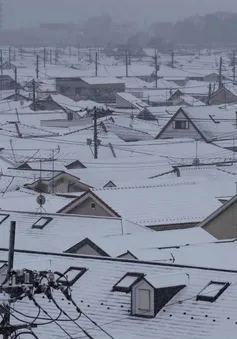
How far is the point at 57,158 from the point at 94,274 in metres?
7.16

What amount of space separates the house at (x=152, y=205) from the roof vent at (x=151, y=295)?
9.84 ft

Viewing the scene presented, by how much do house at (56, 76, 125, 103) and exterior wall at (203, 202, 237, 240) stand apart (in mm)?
17807

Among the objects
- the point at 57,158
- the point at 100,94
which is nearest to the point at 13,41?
the point at 100,94

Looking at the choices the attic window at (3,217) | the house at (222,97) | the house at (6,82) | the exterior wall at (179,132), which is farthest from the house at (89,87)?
the attic window at (3,217)

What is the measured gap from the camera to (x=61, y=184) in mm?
9805

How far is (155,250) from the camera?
19.1ft

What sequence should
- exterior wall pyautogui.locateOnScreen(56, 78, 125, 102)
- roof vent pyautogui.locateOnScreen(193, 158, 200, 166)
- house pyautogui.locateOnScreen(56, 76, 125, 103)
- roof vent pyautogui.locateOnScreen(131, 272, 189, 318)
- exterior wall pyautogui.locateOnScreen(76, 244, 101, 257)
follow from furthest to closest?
house pyautogui.locateOnScreen(56, 76, 125, 103)
exterior wall pyautogui.locateOnScreen(56, 78, 125, 102)
roof vent pyautogui.locateOnScreen(193, 158, 200, 166)
exterior wall pyautogui.locateOnScreen(76, 244, 101, 257)
roof vent pyautogui.locateOnScreen(131, 272, 189, 318)

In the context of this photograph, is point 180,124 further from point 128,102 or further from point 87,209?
point 87,209

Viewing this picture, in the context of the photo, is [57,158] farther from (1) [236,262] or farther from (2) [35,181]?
(1) [236,262]

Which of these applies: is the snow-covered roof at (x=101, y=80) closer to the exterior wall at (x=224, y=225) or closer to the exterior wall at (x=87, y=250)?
the exterior wall at (x=224, y=225)

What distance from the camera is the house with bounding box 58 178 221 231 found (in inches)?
305

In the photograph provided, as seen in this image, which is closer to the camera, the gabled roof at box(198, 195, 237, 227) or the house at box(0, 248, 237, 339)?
the house at box(0, 248, 237, 339)

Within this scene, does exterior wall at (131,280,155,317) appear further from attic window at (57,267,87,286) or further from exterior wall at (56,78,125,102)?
exterior wall at (56,78,125,102)

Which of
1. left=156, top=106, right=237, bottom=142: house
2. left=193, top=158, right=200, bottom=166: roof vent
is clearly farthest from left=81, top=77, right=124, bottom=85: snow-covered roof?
left=193, top=158, right=200, bottom=166: roof vent
